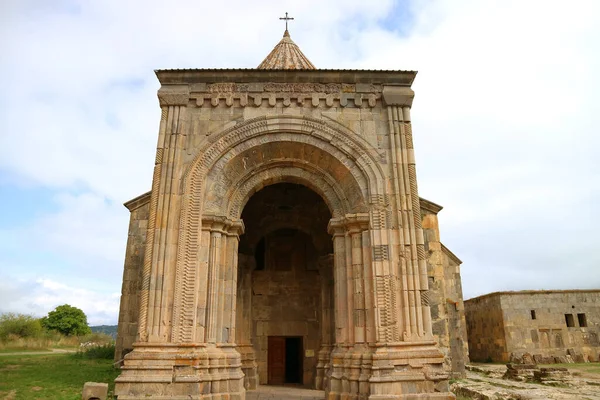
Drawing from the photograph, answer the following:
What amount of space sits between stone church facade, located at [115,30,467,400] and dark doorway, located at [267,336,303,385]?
160 cm

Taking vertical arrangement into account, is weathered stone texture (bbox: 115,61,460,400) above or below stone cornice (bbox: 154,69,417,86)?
below

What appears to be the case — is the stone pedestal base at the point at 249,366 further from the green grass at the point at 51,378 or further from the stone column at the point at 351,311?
the stone column at the point at 351,311

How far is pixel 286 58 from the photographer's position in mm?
17000

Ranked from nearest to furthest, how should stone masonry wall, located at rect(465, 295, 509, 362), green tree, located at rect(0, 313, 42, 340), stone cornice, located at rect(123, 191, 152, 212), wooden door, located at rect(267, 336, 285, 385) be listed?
1. stone cornice, located at rect(123, 191, 152, 212)
2. wooden door, located at rect(267, 336, 285, 385)
3. stone masonry wall, located at rect(465, 295, 509, 362)
4. green tree, located at rect(0, 313, 42, 340)

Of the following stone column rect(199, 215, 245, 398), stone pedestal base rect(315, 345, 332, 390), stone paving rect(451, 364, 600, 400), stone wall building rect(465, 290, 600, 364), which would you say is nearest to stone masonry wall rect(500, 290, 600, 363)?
stone wall building rect(465, 290, 600, 364)

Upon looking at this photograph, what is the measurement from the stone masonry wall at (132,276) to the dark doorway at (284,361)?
4.85 m

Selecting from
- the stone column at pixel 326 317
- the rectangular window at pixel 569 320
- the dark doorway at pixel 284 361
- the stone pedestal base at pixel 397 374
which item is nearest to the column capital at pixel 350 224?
the stone pedestal base at pixel 397 374

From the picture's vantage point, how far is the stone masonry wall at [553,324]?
23875 mm

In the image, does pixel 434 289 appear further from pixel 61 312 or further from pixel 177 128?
pixel 61 312

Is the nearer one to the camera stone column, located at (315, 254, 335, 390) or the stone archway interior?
stone column, located at (315, 254, 335, 390)

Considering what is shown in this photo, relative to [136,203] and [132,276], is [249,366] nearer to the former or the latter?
[132,276]

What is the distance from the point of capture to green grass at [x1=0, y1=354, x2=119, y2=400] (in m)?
8.82

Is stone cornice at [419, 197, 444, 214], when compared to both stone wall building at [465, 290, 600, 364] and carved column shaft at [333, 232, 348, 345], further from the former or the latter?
stone wall building at [465, 290, 600, 364]

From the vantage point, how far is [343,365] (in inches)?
372
